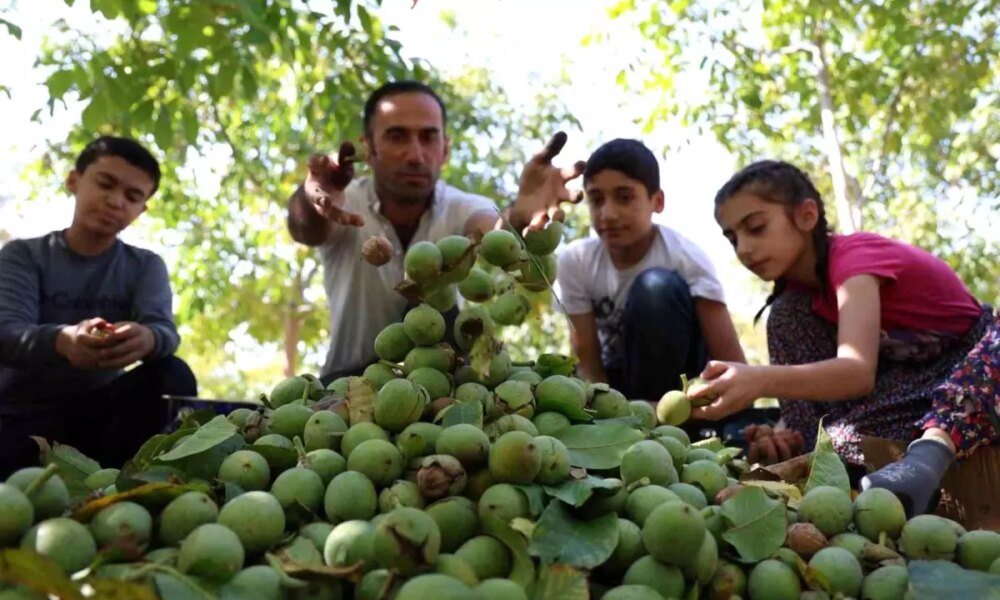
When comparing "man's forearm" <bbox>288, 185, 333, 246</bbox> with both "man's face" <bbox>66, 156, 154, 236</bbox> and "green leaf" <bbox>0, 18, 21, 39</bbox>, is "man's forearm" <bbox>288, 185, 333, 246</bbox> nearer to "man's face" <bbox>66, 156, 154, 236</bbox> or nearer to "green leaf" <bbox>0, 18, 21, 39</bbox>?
"man's face" <bbox>66, 156, 154, 236</bbox>

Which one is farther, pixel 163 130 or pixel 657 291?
pixel 163 130

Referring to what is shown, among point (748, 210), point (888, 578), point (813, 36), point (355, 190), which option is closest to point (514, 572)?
point (888, 578)

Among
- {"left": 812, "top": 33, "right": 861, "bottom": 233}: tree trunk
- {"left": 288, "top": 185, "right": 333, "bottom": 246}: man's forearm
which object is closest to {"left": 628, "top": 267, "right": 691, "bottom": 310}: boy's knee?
{"left": 288, "top": 185, "right": 333, "bottom": 246}: man's forearm

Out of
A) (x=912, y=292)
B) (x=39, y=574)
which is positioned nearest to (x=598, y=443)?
(x=39, y=574)

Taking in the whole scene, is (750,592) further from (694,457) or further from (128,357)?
(128,357)

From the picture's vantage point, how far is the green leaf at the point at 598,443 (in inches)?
48.7

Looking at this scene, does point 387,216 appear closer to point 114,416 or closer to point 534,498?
point 114,416

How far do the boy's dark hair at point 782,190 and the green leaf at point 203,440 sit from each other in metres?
1.80

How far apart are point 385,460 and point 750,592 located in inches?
19.4

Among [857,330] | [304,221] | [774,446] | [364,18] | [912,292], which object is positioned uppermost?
[364,18]

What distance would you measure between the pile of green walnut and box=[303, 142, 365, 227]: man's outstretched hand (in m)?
0.91

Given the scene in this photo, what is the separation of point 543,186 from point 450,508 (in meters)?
1.07

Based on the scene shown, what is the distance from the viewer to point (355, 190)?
11.3ft

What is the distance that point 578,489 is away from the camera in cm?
109
